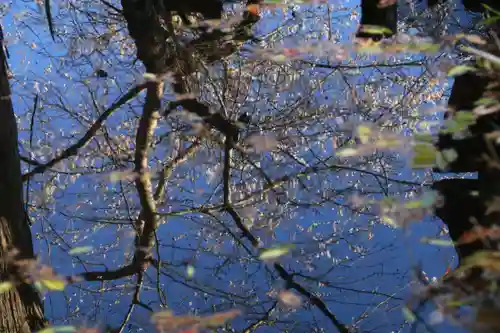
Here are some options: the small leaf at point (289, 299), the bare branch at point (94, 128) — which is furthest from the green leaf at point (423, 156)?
the bare branch at point (94, 128)

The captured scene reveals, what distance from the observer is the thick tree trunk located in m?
1.17

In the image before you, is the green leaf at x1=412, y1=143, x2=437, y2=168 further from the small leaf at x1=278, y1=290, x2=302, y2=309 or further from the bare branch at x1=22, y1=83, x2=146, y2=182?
the bare branch at x1=22, y1=83, x2=146, y2=182

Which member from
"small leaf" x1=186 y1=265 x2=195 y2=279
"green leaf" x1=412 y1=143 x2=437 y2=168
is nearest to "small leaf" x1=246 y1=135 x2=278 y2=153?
"small leaf" x1=186 y1=265 x2=195 y2=279

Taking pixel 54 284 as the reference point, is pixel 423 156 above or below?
above

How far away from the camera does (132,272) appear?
1778 millimetres

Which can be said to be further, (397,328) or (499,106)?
(397,328)

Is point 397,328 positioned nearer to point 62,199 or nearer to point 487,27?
point 487,27

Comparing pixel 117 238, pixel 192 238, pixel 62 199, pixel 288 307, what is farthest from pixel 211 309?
pixel 62 199

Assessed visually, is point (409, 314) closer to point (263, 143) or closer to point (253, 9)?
point (263, 143)

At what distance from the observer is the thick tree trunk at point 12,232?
117cm

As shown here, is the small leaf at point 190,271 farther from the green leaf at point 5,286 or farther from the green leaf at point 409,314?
the green leaf at point 409,314

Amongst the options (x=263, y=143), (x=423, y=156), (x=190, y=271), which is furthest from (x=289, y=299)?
(x=423, y=156)

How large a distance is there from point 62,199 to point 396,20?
1.26 metres

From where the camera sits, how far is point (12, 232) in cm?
124
